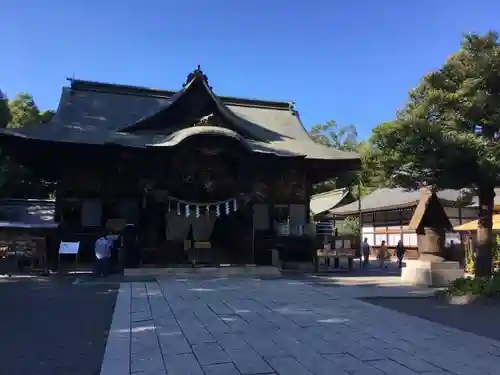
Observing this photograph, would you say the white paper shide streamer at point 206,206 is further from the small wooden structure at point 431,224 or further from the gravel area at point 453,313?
the gravel area at point 453,313

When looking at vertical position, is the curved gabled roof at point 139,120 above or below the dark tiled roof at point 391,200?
above

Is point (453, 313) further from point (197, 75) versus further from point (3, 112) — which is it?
point (3, 112)

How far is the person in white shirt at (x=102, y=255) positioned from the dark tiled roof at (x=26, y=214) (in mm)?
3098

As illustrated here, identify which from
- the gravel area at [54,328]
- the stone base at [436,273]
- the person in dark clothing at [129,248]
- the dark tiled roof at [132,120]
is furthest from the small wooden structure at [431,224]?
the person in dark clothing at [129,248]

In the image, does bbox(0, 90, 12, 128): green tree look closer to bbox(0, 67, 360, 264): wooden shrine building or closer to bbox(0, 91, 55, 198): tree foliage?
bbox(0, 91, 55, 198): tree foliage

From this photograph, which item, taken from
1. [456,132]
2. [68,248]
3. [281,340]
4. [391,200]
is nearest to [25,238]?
[68,248]

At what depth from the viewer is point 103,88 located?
21344mm

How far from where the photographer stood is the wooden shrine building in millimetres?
16281

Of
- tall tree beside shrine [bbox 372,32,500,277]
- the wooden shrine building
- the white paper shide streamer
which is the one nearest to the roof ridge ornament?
the wooden shrine building

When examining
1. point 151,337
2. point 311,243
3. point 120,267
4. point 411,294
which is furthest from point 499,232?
point 151,337

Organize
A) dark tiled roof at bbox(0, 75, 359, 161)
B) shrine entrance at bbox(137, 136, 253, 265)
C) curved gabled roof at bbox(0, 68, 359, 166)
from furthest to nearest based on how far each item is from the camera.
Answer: curved gabled roof at bbox(0, 68, 359, 166), dark tiled roof at bbox(0, 75, 359, 161), shrine entrance at bbox(137, 136, 253, 265)

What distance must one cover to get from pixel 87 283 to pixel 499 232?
16683 mm

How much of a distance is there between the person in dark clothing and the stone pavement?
20.5 ft

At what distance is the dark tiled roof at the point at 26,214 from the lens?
17062 mm
